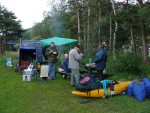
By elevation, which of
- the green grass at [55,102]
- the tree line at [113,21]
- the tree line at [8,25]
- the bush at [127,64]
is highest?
the tree line at [8,25]

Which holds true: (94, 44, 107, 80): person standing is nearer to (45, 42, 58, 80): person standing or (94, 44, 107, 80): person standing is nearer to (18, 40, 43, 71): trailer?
(45, 42, 58, 80): person standing

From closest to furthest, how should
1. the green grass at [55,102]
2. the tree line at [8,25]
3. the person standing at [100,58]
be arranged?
1. the green grass at [55,102]
2. the person standing at [100,58]
3. the tree line at [8,25]

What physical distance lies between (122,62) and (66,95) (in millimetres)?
5074

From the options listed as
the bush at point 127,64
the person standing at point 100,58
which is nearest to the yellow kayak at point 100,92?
the person standing at point 100,58

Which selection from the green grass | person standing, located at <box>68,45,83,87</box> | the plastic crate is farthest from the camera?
the plastic crate

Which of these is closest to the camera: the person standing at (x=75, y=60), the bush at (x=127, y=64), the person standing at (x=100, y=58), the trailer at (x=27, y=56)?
the person standing at (x=75, y=60)

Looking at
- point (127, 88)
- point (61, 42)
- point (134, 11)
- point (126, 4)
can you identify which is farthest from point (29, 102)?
point (126, 4)

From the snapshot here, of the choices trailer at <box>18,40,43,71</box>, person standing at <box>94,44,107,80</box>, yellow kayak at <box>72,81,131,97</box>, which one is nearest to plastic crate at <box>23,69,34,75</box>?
person standing at <box>94,44,107,80</box>

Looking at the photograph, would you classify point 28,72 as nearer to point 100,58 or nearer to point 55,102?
point 100,58

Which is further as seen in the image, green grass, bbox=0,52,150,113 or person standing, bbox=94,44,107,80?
person standing, bbox=94,44,107,80

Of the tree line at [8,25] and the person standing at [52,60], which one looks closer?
the person standing at [52,60]

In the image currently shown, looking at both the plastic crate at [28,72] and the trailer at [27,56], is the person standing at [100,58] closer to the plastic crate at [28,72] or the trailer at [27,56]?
the plastic crate at [28,72]

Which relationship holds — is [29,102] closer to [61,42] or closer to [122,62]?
[122,62]

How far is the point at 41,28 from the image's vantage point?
210 ft
